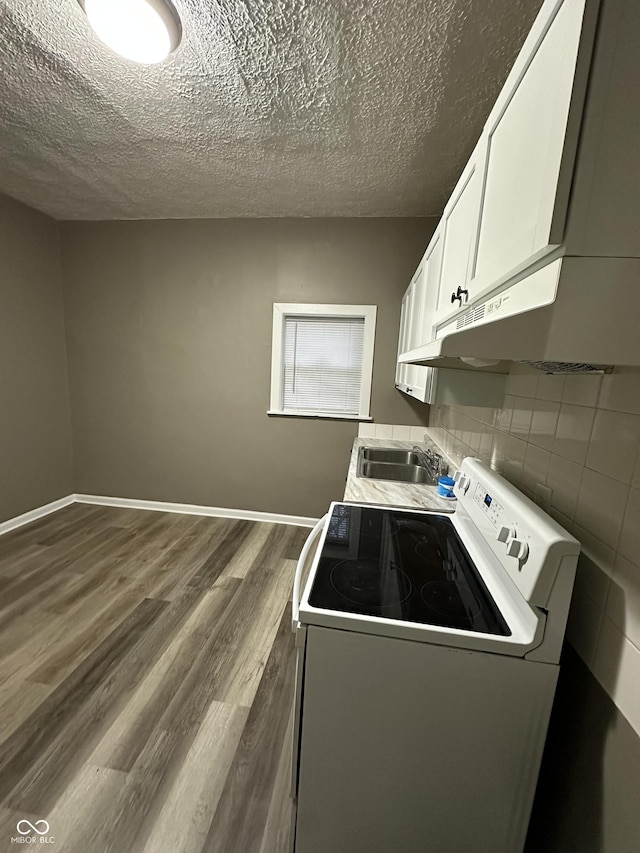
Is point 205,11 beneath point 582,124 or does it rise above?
above

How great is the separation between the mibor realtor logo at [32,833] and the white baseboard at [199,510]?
7.58ft

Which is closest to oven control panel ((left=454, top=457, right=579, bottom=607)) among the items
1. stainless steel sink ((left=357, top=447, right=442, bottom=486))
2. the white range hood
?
the white range hood

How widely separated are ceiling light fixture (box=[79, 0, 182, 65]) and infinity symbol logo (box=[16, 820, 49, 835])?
8.85ft

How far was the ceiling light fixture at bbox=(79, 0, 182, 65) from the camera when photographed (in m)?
1.18

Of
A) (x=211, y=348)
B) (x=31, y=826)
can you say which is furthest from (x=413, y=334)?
(x=31, y=826)

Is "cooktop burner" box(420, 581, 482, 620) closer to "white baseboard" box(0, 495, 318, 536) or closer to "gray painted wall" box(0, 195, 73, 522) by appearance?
"white baseboard" box(0, 495, 318, 536)

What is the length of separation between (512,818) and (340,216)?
338 centimetres

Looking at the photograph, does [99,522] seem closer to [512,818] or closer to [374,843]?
[374,843]

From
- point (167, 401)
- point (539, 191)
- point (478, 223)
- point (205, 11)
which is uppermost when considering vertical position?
point (205, 11)

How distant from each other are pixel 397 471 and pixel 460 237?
5.40 feet

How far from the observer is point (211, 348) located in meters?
3.21

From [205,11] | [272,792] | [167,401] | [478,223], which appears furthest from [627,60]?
[167,401]

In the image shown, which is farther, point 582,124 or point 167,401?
point 167,401

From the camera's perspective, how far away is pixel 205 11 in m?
1.22
